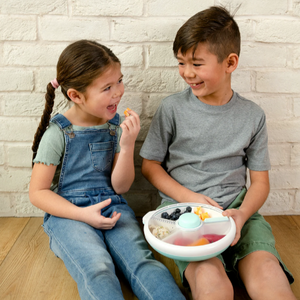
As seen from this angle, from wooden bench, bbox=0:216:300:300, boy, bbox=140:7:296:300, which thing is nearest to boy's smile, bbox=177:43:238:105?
boy, bbox=140:7:296:300

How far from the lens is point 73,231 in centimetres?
109

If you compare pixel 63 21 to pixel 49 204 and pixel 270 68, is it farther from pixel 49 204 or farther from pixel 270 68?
pixel 270 68

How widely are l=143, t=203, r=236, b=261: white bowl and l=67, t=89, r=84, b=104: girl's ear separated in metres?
0.44

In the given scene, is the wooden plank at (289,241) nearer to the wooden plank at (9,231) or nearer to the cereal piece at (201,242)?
the cereal piece at (201,242)

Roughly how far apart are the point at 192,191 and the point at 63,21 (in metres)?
0.78

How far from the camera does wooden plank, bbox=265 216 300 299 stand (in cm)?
119

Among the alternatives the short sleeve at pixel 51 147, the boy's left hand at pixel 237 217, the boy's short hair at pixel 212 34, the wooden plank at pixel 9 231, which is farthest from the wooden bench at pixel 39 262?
the boy's short hair at pixel 212 34

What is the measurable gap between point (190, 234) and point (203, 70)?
1.66ft

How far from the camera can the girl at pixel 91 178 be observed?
1009 mm

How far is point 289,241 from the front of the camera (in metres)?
1.35

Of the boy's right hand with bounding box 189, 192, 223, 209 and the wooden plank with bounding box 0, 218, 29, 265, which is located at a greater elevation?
the boy's right hand with bounding box 189, 192, 223, 209

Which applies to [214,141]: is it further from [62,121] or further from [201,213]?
[62,121]

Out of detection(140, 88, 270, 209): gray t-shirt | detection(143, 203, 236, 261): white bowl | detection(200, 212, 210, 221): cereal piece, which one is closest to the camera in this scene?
detection(143, 203, 236, 261): white bowl

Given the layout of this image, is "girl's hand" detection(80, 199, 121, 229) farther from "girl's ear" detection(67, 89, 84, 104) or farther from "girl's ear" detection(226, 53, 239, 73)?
"girl's ear" detection(226, 53, 239, 73)
